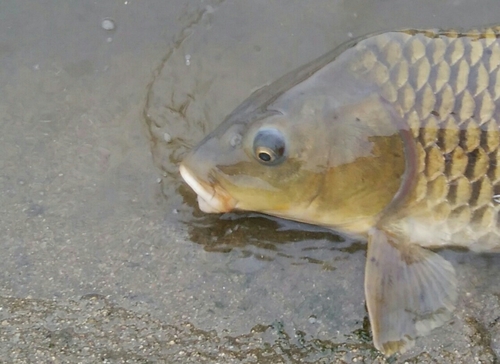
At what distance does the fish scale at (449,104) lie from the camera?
2285mm

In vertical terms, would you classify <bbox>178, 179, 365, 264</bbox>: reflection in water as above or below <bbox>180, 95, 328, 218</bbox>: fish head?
below

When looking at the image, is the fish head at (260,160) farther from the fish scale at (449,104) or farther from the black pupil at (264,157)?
the fish scale at (449,104)

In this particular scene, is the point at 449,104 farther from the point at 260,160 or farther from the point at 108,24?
the point at 108,24

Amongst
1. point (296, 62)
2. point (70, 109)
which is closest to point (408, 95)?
point (296, 62)

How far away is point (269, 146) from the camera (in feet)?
7.34

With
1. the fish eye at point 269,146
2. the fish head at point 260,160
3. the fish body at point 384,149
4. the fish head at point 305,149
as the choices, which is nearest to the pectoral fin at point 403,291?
the fish body at point 384,149

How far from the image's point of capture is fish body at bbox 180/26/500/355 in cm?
229

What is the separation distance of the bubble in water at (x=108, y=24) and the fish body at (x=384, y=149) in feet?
3.42

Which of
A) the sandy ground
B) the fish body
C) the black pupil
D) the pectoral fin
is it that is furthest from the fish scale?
the black pupil

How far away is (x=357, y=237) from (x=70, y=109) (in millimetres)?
1502

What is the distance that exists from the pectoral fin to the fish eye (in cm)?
57

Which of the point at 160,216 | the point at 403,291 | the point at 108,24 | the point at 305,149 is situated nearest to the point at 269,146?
the point at 305,149

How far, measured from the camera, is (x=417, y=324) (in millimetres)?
2318

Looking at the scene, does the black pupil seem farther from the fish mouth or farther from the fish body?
the fish mouth
